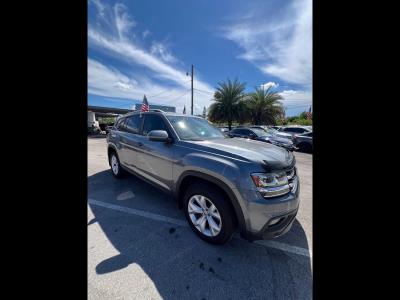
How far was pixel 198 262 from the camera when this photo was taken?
2.11 meters

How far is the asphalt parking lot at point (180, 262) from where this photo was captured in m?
1.77

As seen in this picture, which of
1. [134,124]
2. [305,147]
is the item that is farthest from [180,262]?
[305,147]

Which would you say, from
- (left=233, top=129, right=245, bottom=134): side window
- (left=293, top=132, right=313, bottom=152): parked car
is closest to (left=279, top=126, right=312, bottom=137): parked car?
(left=293, top=132, right=313, bottom=152): parked car

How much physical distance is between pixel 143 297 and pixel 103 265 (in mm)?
656

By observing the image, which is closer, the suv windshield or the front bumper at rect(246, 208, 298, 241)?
the front bumper at rect(246, 208, 298, 241)

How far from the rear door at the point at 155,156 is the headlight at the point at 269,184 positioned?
1349mm

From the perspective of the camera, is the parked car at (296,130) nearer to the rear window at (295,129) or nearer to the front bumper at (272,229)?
the rear window at (295,129)

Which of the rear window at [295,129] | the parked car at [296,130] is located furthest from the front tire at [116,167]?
the rear window at [295,129]

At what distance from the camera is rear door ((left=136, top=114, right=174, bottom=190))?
9.58ft

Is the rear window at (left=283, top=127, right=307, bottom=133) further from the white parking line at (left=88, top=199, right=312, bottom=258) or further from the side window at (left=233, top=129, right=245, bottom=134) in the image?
the white parking line at (left=88, top=199, right=312, bottom=258)

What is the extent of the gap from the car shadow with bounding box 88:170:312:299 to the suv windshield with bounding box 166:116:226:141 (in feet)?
4.40

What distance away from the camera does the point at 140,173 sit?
3.71 m
